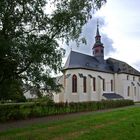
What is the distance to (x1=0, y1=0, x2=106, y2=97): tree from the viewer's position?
12844 mm

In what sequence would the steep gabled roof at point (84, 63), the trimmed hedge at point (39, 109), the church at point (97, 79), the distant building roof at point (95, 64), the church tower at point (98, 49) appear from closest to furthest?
the trimmed hedge at point (39, 109) < the church at point (97, 79) < the steep gabled roof at point (84, 63) < the distant building roof at point (95, 64) < the church tower at point (98, 49)

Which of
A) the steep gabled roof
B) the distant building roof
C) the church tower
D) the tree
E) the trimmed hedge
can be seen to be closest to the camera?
the tree

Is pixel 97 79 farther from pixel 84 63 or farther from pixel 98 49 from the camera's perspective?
pixel 98 49

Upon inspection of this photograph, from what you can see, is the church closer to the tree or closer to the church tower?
the church tower

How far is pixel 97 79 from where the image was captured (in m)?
59.4

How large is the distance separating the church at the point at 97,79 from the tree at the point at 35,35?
3373 cm

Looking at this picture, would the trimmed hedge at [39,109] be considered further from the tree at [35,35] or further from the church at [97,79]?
the church at [97,79]

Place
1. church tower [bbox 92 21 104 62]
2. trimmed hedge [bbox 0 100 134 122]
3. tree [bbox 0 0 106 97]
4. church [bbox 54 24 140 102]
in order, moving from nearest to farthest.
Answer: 1. tree [bbox 0 0 106 97]
2. trimmed hedge [bbox 0 100 134 122]
3. church [bbox 54 24 140 102]
4. church tower [bbox 92 21 104 62]

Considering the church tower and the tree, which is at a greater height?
the church tower

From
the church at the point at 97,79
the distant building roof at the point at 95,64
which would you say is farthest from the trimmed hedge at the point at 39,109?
the distant building roof at the point at 95,64

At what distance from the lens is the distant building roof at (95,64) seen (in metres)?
55.9

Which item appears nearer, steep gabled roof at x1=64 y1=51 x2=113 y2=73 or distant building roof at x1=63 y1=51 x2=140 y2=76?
steep gabled roof at x1=64 y1=51 x2=113 y2=73

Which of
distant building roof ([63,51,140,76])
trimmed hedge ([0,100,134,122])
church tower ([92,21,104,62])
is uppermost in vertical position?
church tower ([92,21,104,62])

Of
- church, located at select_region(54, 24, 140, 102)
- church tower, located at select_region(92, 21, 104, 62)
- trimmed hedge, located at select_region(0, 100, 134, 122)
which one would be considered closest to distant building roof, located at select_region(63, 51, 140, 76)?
church, located at select_region(54, 24, 140, 102)
